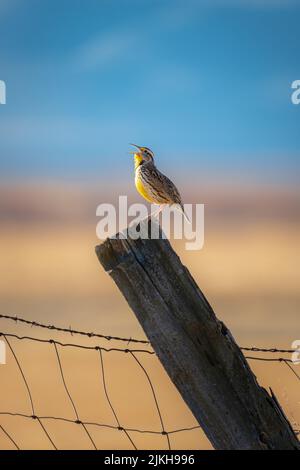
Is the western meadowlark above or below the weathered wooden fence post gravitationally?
above

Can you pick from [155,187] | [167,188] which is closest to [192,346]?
[155,187]

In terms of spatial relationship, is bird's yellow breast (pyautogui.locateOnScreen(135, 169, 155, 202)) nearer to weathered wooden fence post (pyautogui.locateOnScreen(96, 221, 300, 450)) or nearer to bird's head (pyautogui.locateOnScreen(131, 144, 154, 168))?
bird's head (pyautogui.locateOnScreen(131, 144, 154, 168))

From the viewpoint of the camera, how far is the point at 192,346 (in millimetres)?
5293

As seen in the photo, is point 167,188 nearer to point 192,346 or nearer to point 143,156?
point 143,156

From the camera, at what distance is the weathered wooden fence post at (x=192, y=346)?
5.26 meters

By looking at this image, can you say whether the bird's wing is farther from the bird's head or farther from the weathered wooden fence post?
the weathered wooden fence post

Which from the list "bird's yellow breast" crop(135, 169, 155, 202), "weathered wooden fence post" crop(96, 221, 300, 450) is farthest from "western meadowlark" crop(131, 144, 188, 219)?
"weathered wooden fence post" crop(96, 221, 300, 450)

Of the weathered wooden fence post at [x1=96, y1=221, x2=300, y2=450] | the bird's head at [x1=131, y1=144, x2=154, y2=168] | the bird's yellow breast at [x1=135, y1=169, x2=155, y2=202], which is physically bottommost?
the weathered wooden fence post at [x1=96, y1=221, x2=300, y2=450]

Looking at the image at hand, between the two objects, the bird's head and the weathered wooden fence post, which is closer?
the weathered wooden fence post

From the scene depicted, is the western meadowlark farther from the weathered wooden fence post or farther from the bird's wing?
the weathered wooden fence post

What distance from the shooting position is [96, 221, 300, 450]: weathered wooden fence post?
207 inches

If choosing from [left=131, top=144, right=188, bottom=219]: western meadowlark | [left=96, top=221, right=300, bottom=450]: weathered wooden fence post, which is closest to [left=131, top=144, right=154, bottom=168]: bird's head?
[left=131, top=144, right=188, bottom=219]: western meadowlark

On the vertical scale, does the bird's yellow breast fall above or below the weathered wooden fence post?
above

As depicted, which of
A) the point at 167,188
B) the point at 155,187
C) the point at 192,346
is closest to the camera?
the point at 192,346
